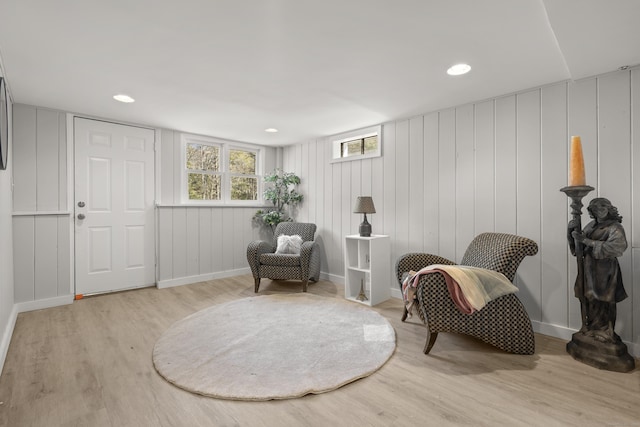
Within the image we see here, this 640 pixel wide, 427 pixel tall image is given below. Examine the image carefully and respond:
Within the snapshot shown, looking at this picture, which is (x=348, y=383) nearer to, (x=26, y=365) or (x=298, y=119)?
(x=26, y=365)

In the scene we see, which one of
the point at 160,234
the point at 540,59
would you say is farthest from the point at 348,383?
the point at 160,234

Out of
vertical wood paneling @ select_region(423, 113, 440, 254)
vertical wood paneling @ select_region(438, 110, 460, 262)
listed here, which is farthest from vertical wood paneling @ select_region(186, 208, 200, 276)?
vertical wood paneling @ select_region(438, 110, 460, 262)

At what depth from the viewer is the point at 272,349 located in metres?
2.36

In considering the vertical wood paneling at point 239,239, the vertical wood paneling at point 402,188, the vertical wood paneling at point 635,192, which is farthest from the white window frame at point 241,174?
the vertical wood paneling at point 635,192

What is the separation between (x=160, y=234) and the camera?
4.23 meters

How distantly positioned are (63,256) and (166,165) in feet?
5.26

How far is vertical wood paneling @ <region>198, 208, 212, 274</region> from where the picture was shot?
15.1ft

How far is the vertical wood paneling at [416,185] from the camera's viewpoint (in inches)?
141

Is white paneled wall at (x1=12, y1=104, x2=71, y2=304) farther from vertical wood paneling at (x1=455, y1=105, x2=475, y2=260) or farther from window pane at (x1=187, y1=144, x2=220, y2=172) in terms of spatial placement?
vertical wood paneling at (x1=455, y1=105, x2=475, y2=260)

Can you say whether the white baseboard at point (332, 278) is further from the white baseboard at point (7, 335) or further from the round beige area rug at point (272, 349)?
the white baseboard at point (7, 335)

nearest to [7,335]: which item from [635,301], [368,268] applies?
[368,268]

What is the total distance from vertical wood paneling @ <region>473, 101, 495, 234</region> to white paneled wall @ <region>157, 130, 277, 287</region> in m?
3.40

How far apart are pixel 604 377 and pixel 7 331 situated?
14.1 ft

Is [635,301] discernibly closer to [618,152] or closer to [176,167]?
[618,152]
